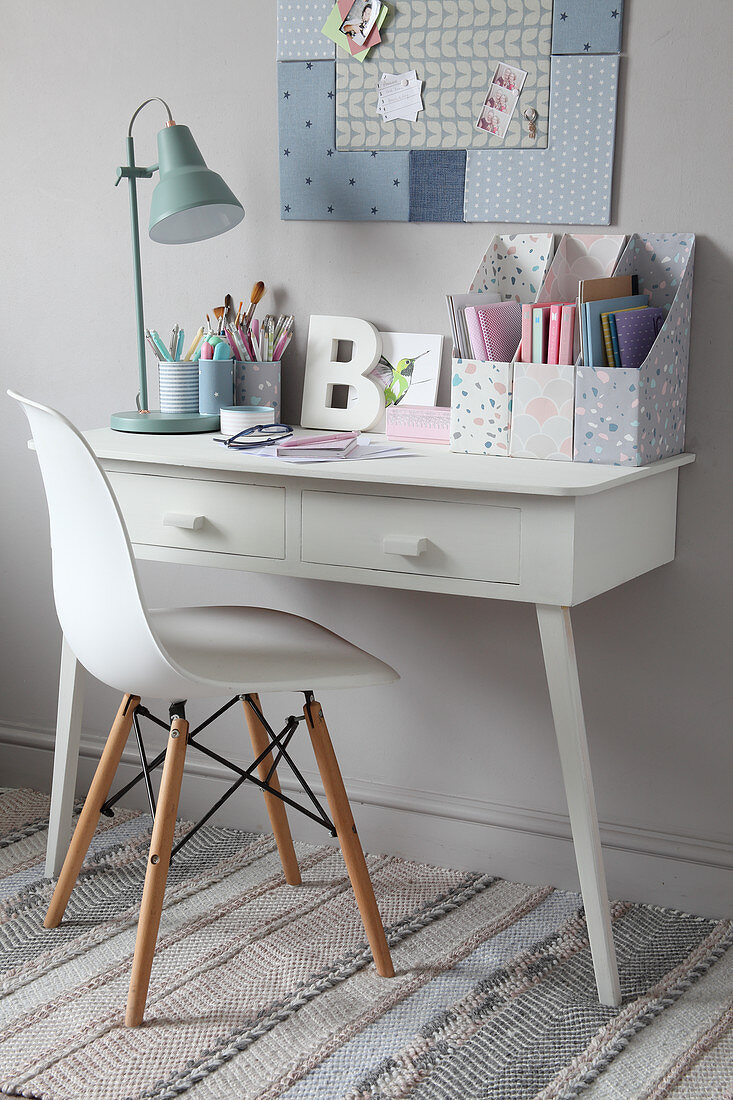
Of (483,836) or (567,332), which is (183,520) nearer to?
(567,332)

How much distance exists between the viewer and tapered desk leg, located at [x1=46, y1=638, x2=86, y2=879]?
82.0 inches

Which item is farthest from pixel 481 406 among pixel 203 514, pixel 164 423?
pixel 164 423

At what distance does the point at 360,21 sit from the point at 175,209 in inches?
18.5

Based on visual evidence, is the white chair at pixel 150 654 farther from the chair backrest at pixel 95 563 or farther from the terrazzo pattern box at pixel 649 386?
the terrazzo pattern box at pixel 649 386

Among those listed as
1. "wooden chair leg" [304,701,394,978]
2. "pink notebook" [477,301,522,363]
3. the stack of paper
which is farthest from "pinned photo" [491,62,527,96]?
"wooden chair leg" [304,701,394,978]

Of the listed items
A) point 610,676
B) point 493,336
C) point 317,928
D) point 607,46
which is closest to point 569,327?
Result: point 493,336

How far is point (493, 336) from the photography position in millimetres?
1880

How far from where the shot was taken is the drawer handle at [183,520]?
1860mm

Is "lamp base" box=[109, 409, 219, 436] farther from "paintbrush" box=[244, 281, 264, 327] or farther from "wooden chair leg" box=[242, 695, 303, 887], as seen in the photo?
"wooden chair leg" box=[242, 695, 303, 887]

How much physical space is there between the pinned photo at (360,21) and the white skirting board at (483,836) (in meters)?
1.38

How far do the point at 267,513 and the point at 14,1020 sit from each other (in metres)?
0.84

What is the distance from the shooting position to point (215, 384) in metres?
2.13

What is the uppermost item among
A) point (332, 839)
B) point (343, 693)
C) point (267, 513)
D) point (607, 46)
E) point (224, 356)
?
point (607, 46)

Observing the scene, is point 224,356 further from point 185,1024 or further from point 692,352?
point 185,1024
